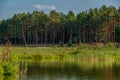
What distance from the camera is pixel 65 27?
118m

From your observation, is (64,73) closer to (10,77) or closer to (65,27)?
(10,77)

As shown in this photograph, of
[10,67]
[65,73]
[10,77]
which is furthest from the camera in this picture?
[65,73]

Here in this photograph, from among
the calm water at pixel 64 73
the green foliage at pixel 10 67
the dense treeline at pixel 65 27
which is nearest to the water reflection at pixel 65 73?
the calm water at pixel 64 73

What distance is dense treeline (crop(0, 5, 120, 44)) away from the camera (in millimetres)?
100688

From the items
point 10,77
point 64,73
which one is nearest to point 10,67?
point 10,77

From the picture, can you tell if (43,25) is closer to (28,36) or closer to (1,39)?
(28,36)

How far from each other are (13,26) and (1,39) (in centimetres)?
632

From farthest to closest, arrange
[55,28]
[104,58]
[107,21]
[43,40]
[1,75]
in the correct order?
[43,40], [55,28], [107,21], [104,58], [1,75]

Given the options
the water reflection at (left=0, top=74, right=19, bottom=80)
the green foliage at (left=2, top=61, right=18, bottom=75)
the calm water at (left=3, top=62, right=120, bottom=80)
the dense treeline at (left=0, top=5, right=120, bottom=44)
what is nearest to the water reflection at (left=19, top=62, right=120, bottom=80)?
the calm water at (left=3, top=62, right=120, bottom=80)

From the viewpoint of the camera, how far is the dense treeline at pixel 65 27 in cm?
10069

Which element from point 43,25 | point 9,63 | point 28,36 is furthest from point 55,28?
point 9,63

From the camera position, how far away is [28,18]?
129 metres

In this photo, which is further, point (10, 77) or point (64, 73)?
point (64, 73)

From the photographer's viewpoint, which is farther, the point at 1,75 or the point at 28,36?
the point at 28,36
